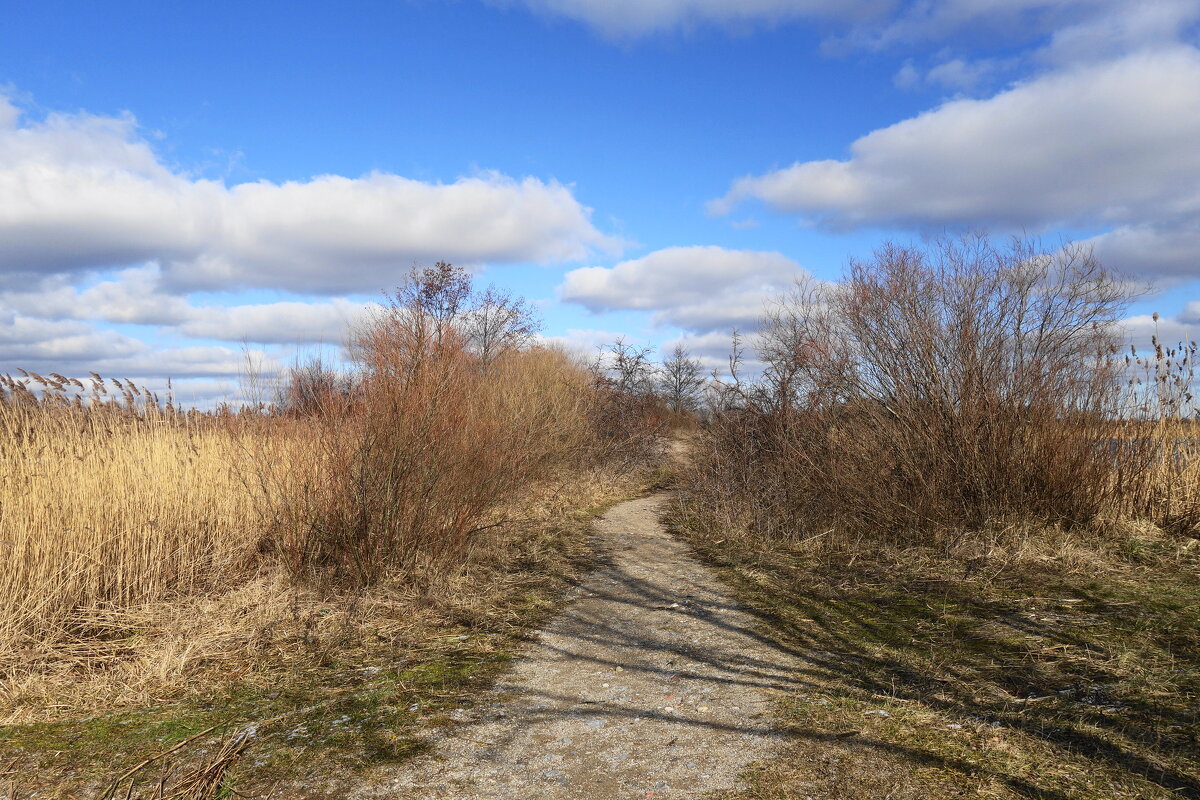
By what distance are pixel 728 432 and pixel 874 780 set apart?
7482 millimetres

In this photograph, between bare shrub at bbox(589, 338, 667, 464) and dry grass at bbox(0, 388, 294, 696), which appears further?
bare shrub at bbox(589, 338, 667, 464)

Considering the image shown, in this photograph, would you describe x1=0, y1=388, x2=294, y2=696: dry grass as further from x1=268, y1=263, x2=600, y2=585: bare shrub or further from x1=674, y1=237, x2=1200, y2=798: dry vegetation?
x1=674, y1=237, x2=1200, y2=798: dry vegetation

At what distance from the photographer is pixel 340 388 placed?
6695 millimetres

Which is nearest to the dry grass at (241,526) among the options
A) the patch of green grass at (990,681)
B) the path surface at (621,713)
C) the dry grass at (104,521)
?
the dry grass at (104,521)

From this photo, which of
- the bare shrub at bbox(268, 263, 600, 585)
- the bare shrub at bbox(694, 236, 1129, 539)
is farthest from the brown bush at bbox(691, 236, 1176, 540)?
the bare shrub at bbox(268, 263, 600, 585)

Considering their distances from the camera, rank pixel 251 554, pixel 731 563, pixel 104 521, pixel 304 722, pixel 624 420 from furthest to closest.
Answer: pixel 624 420, pixel 731 563, pixel 251 554, pixel 104 521, pixel 304 722

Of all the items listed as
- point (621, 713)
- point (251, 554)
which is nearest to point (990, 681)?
point (621, 713)

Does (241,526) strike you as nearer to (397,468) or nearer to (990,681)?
(397,468)

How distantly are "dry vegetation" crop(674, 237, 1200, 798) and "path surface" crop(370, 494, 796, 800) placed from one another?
30 cm

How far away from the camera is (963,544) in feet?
22.1

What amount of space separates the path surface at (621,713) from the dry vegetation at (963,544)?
0.98 ft

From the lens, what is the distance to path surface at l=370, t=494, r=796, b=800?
10.5ft

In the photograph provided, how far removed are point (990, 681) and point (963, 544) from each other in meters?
2.99

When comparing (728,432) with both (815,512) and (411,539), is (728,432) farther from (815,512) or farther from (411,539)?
(411,539)
